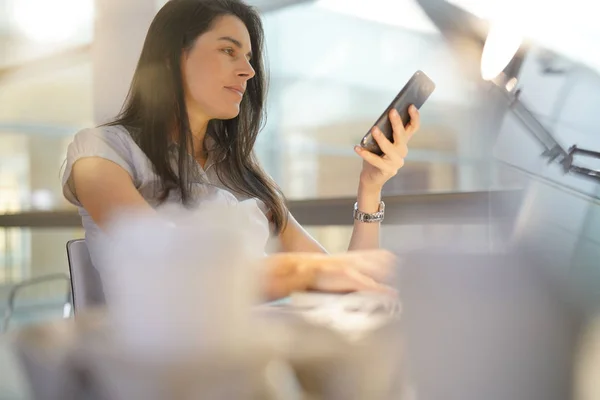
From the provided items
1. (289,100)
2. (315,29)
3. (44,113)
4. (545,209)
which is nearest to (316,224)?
(289,100)

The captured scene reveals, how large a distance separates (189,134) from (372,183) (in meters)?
0.31

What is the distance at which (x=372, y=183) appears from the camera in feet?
3.46

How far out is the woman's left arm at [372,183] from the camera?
0.95 meters

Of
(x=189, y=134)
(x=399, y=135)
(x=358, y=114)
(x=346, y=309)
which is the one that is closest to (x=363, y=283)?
(x=346, y=309)

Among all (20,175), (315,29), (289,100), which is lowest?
(20,175)

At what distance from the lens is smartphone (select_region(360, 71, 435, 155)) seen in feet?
3.12

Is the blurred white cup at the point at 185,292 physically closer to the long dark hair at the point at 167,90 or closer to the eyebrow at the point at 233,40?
the long dark hair at the point at 167,90

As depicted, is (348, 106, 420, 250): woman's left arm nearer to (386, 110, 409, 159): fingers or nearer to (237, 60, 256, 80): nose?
(386, 110, 409, 159): fingers

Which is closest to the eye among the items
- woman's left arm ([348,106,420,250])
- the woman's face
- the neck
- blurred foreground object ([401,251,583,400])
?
the woman's face

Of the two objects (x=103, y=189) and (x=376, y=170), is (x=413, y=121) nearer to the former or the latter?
(x=376, y=170)

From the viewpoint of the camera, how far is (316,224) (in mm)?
1646

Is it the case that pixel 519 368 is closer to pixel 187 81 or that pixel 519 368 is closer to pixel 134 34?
pixel 187 81

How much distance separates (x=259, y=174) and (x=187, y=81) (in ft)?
0.84

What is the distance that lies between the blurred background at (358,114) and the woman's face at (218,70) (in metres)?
0.14
